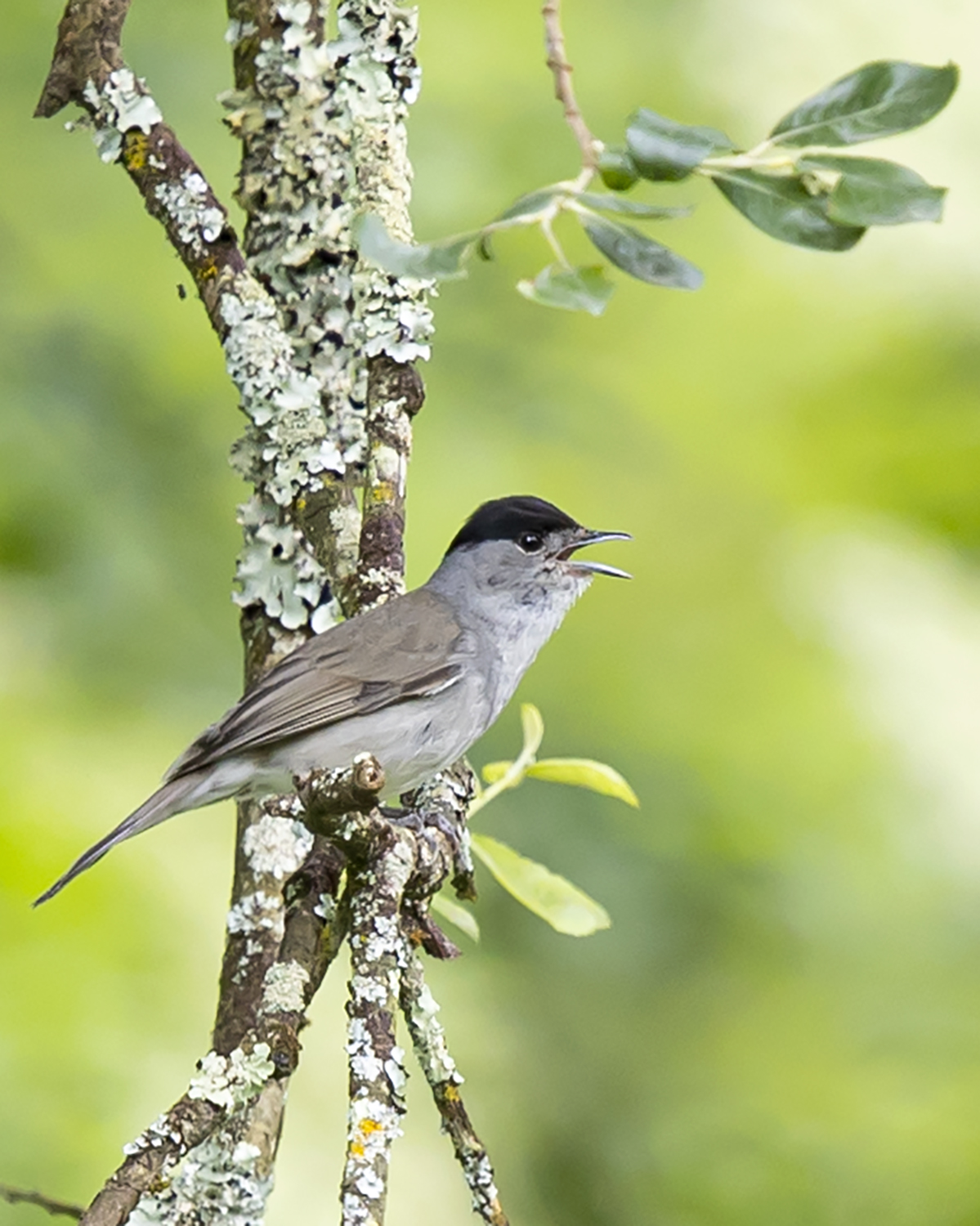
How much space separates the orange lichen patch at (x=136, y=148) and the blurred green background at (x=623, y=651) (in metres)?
0.88

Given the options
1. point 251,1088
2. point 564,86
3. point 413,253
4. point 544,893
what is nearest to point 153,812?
point 544,893

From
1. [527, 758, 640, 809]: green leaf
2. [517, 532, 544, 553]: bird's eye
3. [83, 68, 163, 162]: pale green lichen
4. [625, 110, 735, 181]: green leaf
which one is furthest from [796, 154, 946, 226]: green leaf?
[517, 532, 544, 553]: bird's eye

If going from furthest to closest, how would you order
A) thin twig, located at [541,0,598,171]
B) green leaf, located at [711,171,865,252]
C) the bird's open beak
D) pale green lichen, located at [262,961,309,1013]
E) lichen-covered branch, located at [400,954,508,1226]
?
the bird's open beak, pale green lichen, located at [262,961,309,1013], lichen-covered branch, located at [400,954,508,1226], green leaf, located at [711,171,865,252], thin twig, located at [541,0,598,171]

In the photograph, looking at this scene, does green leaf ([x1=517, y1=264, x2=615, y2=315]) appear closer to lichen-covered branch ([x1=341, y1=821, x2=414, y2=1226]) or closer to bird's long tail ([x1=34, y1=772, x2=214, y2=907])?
lichen-covered branch ([x1=341, y1=821, x2=414, y2=1226])

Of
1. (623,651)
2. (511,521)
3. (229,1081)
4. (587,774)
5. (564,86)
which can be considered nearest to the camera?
(564,86)

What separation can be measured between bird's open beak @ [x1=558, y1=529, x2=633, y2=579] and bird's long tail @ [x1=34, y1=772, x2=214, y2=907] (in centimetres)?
110

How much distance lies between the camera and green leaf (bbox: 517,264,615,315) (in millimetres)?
1773

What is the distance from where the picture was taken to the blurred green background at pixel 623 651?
3.47m

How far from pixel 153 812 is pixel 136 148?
1412mm

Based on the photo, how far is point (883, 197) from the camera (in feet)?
6.09

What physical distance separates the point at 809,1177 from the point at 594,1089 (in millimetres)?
602

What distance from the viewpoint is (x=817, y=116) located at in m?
1.94

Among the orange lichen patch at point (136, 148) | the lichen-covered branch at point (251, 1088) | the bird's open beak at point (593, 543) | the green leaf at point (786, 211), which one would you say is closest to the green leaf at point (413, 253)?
the green leaf at point (786, 211)

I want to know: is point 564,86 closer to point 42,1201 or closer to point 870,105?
point 870,105
